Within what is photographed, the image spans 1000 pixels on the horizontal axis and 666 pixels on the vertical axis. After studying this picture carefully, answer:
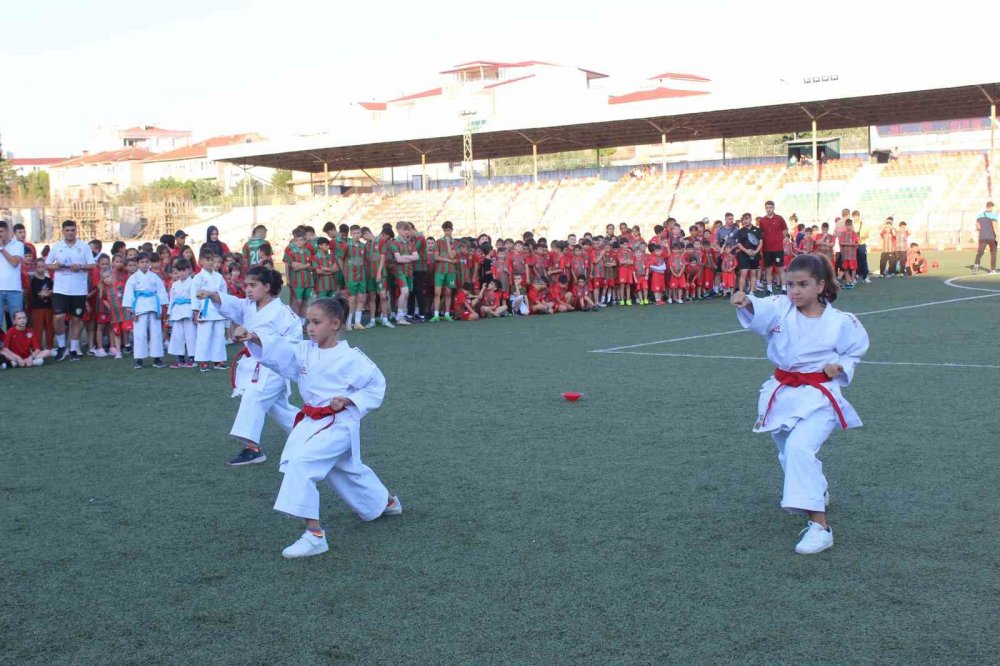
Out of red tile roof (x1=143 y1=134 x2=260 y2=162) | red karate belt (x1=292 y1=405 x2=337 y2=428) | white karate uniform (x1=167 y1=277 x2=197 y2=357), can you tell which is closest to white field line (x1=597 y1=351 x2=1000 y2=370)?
white karate uniform (x1=167 y1=277 x2=197 y2=357)

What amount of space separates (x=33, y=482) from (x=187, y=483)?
3.59ft

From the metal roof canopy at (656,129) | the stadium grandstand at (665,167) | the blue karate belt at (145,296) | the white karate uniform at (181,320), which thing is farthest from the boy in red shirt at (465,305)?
the metal roof canopy at (656,129)

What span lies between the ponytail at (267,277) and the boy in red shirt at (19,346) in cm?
759

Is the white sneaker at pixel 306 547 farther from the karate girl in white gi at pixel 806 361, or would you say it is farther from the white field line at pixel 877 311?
the white field line at pixel 877 311

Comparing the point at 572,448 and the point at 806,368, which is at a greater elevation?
the point at 806,368

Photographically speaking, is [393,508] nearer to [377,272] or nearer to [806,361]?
[806,361]

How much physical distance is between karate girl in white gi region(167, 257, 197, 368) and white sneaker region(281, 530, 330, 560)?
8542 millimetres

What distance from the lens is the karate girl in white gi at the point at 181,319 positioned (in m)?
13.1

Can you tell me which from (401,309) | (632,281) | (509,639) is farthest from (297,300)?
(509,639)

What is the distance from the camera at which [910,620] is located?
4.02 meters

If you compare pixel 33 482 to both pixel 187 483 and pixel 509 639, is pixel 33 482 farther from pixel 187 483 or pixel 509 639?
pixel 509 639

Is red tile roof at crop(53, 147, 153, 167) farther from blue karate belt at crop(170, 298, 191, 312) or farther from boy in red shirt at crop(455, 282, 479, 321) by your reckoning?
blue karate belt at crop(170, 298, 191, 312)

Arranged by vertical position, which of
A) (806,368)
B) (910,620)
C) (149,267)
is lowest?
(910,620)

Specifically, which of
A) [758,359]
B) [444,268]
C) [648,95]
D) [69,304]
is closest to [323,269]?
[444,268]
